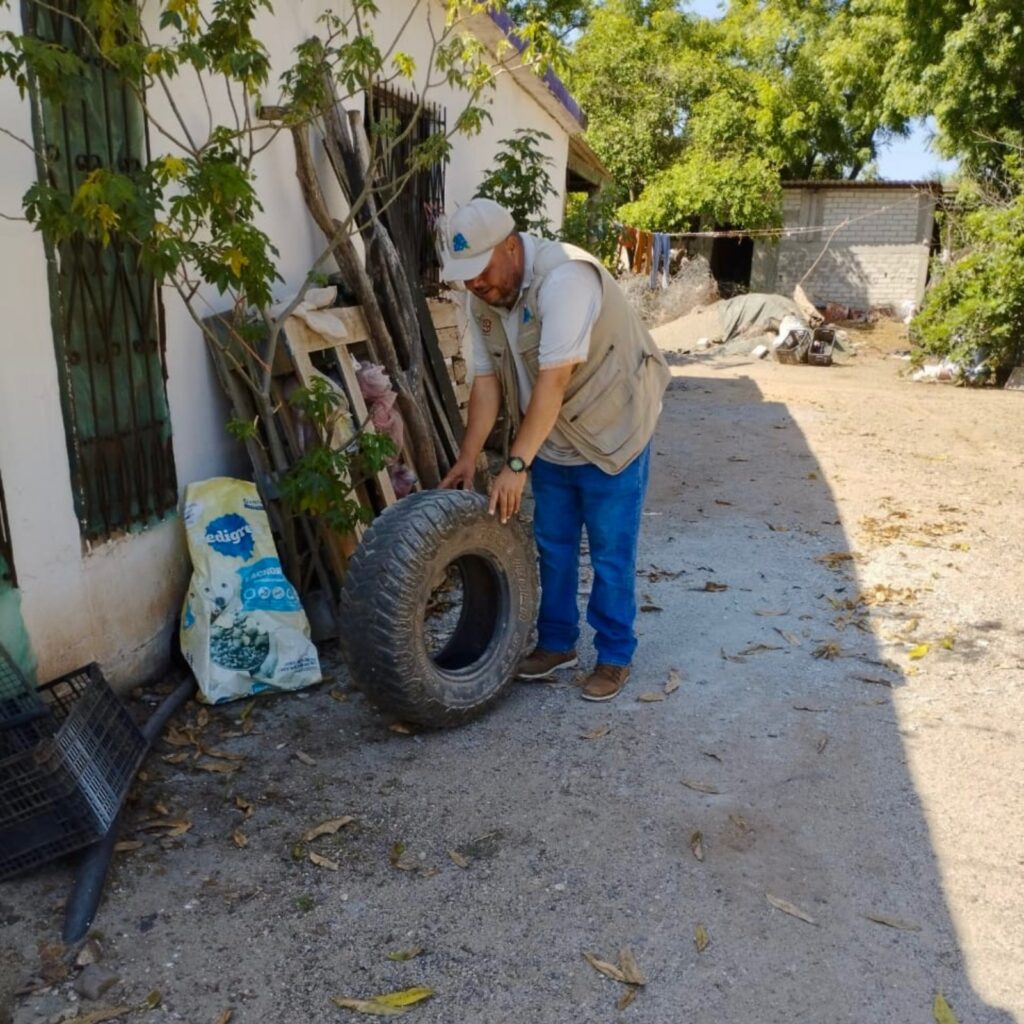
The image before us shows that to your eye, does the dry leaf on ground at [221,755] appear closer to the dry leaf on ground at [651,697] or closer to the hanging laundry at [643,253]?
the dry leaf on ground at [651,697]

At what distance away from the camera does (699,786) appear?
325cm

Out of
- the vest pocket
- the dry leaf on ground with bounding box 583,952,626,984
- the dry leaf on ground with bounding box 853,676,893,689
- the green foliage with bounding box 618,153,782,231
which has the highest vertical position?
the green foliage with bounding box 618,153,782,231

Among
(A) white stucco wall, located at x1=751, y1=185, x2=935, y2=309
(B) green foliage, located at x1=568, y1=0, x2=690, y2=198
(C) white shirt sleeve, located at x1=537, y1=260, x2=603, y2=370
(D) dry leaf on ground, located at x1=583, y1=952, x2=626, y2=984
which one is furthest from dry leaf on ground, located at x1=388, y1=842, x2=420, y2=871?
(B) green foliage, located at x1=568, y1=0, x2=690, y2=198

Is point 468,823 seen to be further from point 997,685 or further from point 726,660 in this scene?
point 997,685

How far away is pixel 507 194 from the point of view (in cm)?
718

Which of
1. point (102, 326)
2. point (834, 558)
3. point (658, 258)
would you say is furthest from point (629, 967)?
point (658, 258)

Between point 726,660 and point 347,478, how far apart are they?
6.23 ft

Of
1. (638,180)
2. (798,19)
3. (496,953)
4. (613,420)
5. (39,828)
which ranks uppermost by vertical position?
(798,19)

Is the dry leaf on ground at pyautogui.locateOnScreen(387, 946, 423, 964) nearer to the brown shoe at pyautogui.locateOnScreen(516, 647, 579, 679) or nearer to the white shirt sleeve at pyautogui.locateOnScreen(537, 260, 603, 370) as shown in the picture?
the brown shoe at pyautogui.locateOnScreen(516, 647, 579, 679)

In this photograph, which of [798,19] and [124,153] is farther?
[798,19]

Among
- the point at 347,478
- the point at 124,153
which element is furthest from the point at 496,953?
the point at 124,153

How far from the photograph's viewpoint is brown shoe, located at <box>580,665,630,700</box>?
3850mm

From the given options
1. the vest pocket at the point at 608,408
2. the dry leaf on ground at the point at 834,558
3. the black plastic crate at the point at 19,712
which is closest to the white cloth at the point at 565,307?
the vest pocket at the point at 608,408

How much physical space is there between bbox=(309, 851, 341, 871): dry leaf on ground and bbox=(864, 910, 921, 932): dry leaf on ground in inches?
59.5
